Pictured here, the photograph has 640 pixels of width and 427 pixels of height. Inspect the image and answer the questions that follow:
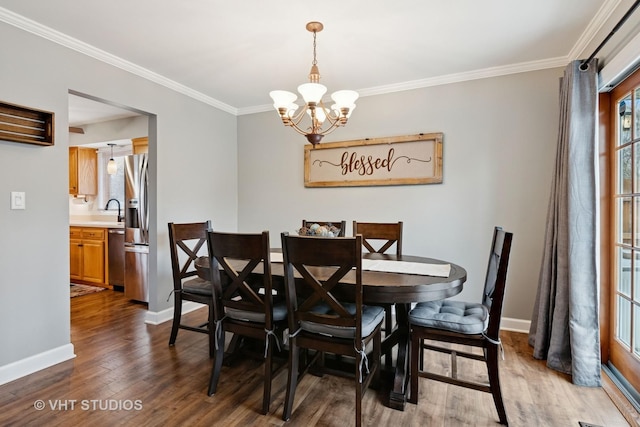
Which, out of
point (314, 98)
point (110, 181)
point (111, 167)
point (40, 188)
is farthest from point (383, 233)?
point (110, 181)

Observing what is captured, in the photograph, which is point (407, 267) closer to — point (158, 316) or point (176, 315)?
point (176, 315)

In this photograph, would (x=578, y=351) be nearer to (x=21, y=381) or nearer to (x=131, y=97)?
(x=21, y=381)

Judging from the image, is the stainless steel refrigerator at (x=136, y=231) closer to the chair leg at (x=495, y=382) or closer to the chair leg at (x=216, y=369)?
the chair leg at (x=216, y=369)

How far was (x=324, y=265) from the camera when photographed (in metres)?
1.68

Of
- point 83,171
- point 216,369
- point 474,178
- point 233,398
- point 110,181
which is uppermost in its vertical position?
point 83,171

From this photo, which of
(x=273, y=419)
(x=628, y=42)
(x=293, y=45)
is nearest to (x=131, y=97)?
(x=293, y=45)

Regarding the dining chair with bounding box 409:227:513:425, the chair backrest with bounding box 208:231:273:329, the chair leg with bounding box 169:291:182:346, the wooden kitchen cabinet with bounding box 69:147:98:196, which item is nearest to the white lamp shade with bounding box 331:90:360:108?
the chair backrest with bounding box 208:231:273:329

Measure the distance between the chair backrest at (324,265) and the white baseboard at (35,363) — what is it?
1.94 meters

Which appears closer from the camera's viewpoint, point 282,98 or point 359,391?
point 359,391

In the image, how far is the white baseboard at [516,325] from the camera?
3.10 metres

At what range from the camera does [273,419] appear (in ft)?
6.05

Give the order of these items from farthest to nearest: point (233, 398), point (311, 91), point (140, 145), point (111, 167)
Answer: point (111, 167) → point (140, 145) → point (311, 91) → point (233, 398)

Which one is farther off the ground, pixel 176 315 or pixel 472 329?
pixel 472 329

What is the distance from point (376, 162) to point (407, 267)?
5.43 feet
